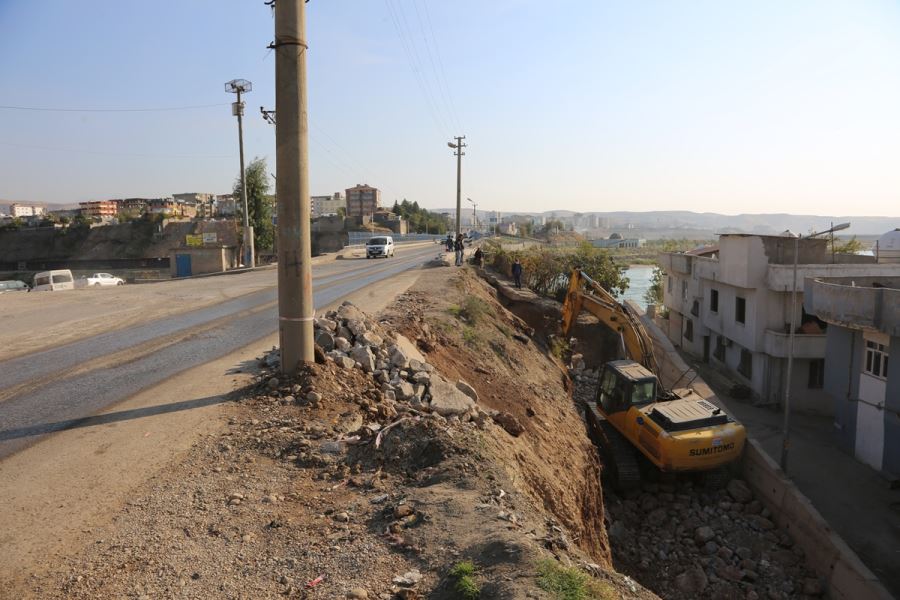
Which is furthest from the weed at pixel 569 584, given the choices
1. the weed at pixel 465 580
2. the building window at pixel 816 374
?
the building window at pixel 816 374

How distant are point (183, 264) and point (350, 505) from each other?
34.8m

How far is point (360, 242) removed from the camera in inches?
2591

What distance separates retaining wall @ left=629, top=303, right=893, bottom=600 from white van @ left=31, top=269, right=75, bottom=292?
27109mm

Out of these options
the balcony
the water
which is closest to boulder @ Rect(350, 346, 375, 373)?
the balcony

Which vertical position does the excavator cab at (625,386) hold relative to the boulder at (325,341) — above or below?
below

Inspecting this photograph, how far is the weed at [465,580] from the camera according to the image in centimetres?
425

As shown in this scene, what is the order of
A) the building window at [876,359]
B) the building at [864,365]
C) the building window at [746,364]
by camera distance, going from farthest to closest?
the building window at [746,364]
the building window at [876,359]
the building at [864,365]

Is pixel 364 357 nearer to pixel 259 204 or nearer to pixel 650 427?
pixel 650 427

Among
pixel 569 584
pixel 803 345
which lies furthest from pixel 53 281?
pixel 803 345

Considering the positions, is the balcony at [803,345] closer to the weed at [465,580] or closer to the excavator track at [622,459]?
the excavator track at [622,459]

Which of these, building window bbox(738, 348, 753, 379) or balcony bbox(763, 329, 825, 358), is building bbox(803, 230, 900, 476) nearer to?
balcony bbox(763, 329, 825, 358)

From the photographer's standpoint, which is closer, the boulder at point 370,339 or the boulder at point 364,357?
the boulder at point 364,357

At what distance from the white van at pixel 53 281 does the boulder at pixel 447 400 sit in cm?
2310

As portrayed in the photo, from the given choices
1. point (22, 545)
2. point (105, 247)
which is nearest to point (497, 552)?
point (22, 545)
